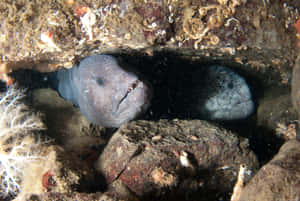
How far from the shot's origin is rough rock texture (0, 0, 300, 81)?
103 inches

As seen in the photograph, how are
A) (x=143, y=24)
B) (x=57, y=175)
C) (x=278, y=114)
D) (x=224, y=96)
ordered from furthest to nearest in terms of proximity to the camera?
(x=224, y=96), (x=278, y=114), (x=143, y=24), (x=57, y=175)

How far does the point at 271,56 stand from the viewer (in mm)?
3443

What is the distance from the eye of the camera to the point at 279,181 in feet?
5.44

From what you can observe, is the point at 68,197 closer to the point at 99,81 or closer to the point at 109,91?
the point at 109,91

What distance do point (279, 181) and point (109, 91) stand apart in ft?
8.42

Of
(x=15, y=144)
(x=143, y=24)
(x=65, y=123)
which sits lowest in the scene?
(x=65, y=123)

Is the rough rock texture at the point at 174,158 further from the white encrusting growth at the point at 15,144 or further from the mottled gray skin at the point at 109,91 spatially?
the white encrusting growth at the point at 15,144

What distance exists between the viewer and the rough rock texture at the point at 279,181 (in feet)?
5.25

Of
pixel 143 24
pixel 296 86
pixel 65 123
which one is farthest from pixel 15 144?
pixel 296 86

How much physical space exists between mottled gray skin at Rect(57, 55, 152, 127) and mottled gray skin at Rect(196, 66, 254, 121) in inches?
87.7

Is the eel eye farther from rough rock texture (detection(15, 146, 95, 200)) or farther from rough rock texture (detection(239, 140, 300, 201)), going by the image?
rough rock texture (detection(239, 140, 300, 201))

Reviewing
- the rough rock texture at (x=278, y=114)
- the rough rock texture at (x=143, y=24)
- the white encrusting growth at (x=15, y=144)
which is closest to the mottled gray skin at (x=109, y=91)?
the rough rock texture at (x=143, y=24)

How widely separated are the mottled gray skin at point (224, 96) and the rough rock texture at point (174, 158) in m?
2.08

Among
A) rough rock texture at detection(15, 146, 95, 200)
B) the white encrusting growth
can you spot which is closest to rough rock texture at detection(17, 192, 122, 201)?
rough rock texture at detection(15, 146, 95, 200)
